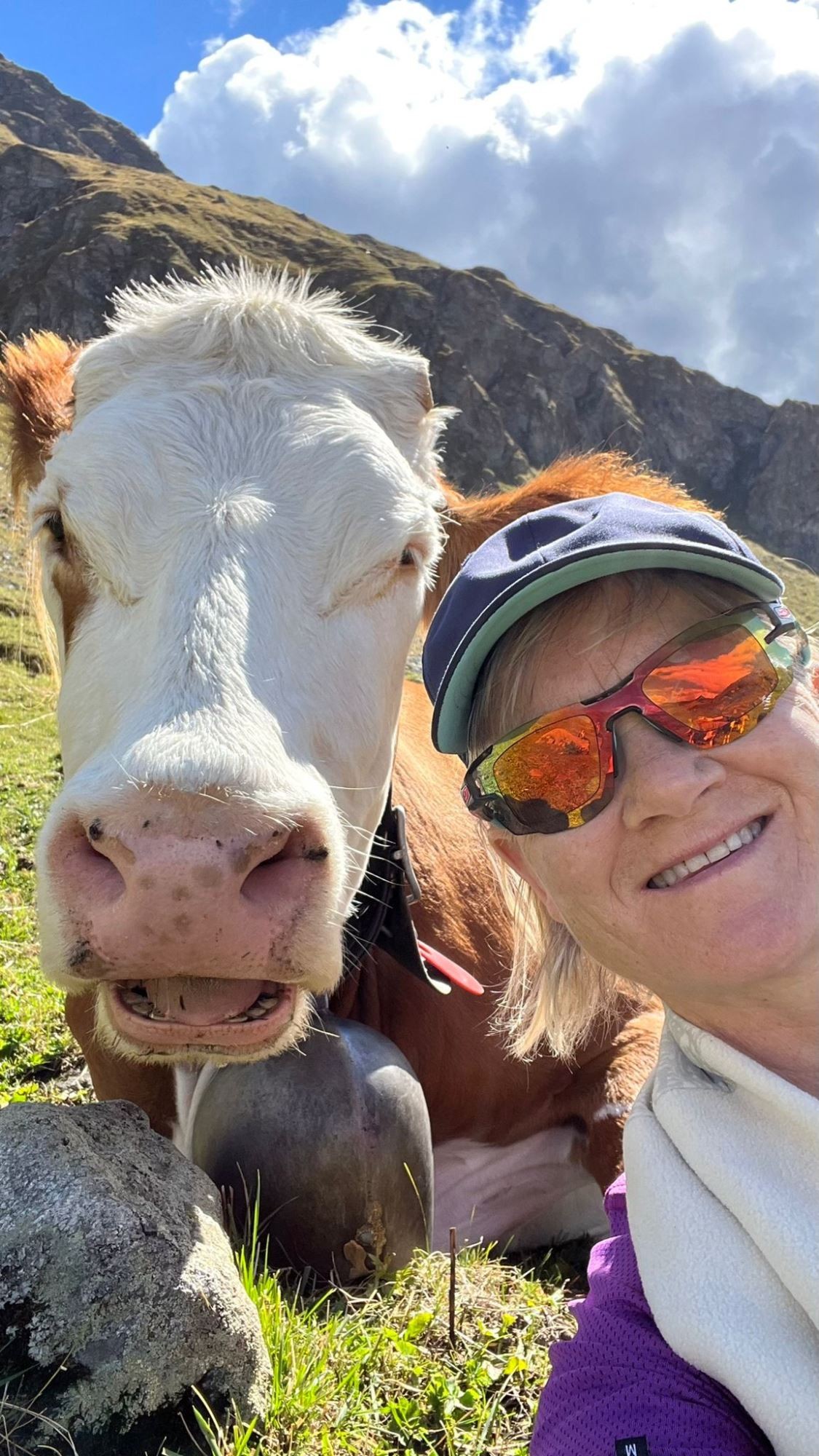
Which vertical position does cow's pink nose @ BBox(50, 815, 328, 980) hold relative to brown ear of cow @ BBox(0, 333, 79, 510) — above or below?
below

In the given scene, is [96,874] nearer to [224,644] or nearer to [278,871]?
[278,871]

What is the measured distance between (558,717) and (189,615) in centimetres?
88

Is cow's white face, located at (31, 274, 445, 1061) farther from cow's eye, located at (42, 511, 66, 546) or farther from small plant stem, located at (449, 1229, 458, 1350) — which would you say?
small plant stem, located at (449, 1229, 458, 1350)

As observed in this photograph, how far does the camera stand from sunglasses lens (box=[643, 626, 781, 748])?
1480 millimetres

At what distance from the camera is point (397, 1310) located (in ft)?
6.95

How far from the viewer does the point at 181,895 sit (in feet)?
5.02

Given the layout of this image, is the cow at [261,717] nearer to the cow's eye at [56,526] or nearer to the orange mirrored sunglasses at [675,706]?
the cow's eye at [56,526]

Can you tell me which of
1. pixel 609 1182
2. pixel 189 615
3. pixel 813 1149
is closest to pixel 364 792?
pixel 189 615

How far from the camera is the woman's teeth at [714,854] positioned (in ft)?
4.86

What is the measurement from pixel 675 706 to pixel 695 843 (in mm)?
237

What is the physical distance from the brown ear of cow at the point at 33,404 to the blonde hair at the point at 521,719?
2.16 metres

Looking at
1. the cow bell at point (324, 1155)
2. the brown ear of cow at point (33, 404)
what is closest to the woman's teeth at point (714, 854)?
the cow bell at point (324, 1155)

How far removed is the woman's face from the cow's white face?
583mm

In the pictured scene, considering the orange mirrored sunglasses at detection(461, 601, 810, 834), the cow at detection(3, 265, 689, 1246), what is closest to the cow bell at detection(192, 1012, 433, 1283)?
the cow at detection(3, 265, 689, 1246)
